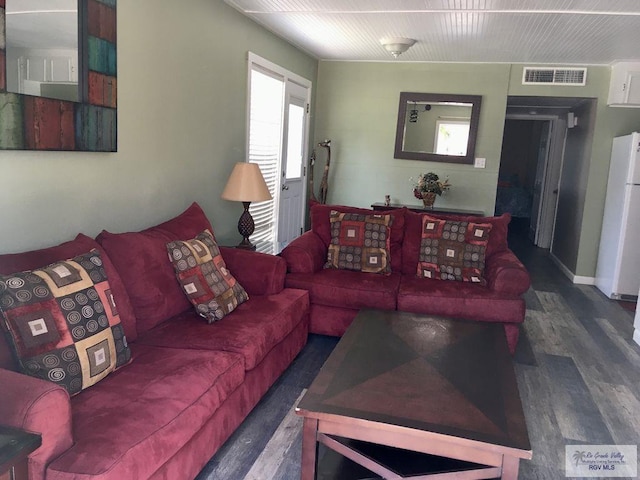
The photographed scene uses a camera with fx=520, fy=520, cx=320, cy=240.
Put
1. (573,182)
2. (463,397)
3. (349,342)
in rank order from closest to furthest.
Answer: (463,397) → (349,342) → (573,182)

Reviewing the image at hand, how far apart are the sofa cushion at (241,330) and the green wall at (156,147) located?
662 mm

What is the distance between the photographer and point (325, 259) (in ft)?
13.0

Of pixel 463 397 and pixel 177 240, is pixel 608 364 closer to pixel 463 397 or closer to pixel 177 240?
pixel 463 397

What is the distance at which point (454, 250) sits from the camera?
12.4 feet

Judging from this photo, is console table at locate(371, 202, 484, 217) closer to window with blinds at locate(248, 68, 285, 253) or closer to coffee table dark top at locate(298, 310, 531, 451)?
window with blinds at locate(248, 68, 285, 253)

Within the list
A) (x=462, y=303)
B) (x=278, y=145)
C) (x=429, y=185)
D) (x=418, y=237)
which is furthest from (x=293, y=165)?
(x=462, y=303)

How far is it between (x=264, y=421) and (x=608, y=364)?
94.3 inches

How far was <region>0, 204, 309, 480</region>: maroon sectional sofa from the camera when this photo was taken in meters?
1.43

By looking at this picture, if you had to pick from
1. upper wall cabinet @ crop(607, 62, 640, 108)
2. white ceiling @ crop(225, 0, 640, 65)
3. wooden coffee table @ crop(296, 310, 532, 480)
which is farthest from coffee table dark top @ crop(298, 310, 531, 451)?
upper wall cabinet @ crop(607, 62, 640, 108)

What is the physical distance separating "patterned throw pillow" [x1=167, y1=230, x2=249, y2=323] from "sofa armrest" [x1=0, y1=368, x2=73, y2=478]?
1.16 meters

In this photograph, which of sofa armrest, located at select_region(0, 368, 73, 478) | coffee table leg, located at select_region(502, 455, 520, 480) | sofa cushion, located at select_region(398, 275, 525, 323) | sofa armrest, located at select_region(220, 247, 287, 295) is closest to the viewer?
sofa armrest, located at select_region(0, 368, 73, 478)

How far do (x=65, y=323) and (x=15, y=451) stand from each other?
0.65 m

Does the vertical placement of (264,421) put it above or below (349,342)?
below

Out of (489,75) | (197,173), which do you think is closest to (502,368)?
(197,173)
